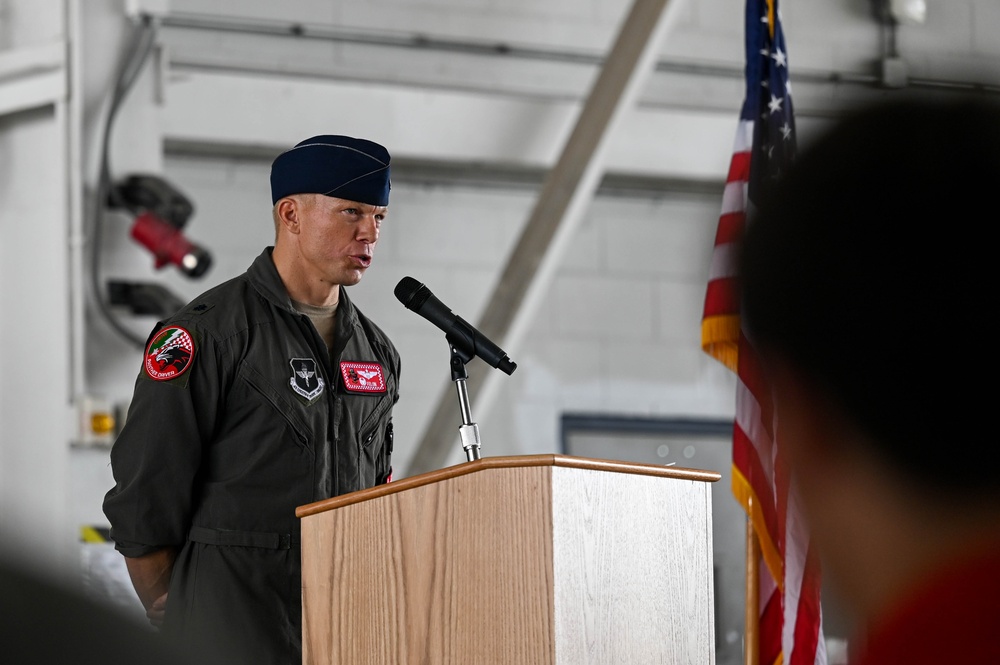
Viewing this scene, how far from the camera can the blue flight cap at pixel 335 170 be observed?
2418 millimetres

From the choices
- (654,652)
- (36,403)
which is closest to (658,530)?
(654,652)

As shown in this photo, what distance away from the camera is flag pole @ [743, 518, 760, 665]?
330cm

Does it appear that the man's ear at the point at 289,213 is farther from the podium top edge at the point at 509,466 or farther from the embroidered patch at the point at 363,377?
the podium top edge at the point at 509,466

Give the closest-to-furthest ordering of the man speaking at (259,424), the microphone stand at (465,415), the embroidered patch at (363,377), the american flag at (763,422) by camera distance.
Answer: the microphone stand at (465,415) < the man speaking at (259,424) < the embroidered patch at (363,377) < the american flag at (763,422)

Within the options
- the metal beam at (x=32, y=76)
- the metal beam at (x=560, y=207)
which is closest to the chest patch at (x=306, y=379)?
the metal beam at (x=32, y=76)

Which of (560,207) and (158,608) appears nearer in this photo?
(158,608)

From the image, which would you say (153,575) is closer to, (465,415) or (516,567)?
(465,415)

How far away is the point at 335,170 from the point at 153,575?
2.36 feet

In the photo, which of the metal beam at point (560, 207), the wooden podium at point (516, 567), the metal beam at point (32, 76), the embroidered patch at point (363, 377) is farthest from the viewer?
the metal beam at point (560, 207)

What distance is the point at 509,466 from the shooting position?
1866 millimetres

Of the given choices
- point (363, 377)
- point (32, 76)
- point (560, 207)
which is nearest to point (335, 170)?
point (363, 377)

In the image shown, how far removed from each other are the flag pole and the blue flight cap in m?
1.32

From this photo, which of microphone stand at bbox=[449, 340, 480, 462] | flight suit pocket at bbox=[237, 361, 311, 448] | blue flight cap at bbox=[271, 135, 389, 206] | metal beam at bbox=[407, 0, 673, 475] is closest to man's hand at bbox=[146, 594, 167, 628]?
flight suit pocket at bbox=[237, 361, 311, 448]

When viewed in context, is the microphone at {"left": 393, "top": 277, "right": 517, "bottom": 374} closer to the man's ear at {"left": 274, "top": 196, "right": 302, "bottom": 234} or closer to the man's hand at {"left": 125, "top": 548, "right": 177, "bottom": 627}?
the man's ear at {"left": 274, "top": 196, "right": 302, "bottom": 234}
